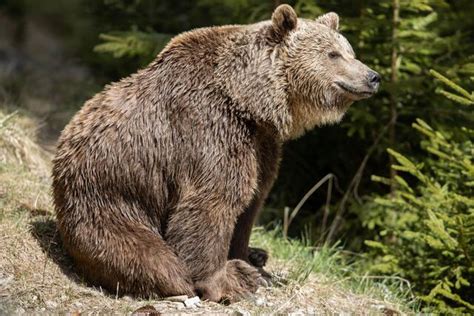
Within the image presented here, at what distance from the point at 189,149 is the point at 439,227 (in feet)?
7.65

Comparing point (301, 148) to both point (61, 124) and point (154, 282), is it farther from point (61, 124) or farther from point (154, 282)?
point (154, 282)

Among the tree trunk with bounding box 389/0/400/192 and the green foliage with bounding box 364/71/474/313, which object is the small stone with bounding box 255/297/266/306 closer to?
the green foliage with bounding box 364/71/474/313

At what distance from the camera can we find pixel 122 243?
5883 millimetres

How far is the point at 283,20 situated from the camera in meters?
6.14

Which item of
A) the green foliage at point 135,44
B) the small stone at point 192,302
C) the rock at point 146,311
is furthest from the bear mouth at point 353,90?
the green foliage at point 135,44

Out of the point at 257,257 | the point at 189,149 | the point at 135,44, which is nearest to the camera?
the point at 189,149

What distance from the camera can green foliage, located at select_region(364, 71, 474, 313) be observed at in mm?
6980

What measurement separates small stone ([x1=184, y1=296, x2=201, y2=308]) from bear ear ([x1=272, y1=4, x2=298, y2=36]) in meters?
2.03

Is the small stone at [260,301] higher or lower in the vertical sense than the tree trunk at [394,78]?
lower

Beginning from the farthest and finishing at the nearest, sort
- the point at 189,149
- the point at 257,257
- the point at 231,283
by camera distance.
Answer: the point at 257,257
the point at 231,283
the point at 189,149

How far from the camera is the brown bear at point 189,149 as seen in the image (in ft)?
19.3

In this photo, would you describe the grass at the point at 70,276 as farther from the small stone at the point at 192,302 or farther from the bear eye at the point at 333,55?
the bear eye at the point at 333,55

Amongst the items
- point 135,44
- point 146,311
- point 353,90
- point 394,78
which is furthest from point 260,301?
point 135,44

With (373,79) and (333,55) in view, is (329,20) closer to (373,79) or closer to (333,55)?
(333,55)
